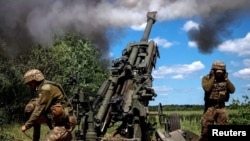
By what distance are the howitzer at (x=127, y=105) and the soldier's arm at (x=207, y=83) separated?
4.65 feet

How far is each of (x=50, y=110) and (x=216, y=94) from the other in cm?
301

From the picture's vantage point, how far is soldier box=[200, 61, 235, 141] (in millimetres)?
8711

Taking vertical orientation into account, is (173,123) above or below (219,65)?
below

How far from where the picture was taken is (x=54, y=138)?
23.0 feet

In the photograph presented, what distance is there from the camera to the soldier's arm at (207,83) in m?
8.72

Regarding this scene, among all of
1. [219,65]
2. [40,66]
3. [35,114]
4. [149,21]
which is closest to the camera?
[35,114]

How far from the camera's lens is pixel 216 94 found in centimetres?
878

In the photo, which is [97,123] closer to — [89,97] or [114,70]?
[89,97]

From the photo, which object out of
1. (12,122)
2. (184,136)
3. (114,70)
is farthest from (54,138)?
(12,122)

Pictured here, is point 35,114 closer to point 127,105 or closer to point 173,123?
point 127,105
